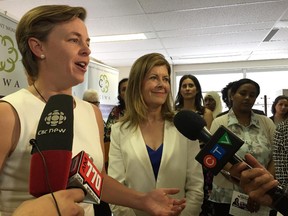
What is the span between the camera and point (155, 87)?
156 centimetres

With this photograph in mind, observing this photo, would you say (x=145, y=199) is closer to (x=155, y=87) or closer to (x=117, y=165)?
(x=117, y=165)

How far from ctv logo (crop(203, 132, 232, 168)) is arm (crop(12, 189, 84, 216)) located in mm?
369

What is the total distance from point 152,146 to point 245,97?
1.05 metres

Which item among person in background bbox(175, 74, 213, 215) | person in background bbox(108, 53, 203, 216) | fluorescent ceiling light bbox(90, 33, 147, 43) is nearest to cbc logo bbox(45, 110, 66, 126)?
person in background bbox(108, 53, 203, 216)

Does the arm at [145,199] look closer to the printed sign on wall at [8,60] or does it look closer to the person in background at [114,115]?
the printed sign on wall at [8,60]

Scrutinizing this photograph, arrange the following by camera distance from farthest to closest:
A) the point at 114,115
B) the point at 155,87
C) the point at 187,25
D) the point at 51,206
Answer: the point at 187,25
the point at 114,115
the point at 155,87
the point at 51,206

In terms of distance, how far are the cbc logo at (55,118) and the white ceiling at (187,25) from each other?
2.34m

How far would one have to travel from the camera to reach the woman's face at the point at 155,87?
156cm

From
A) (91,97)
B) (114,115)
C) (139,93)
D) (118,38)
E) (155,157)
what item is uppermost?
(118,38)

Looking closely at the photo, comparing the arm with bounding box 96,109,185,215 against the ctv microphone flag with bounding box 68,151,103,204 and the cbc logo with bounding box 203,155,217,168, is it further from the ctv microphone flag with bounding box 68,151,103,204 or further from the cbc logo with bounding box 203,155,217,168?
the ctv microphone flag with bounding box 68,151,103,204

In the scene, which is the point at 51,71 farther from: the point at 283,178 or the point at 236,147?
the point at 283,178

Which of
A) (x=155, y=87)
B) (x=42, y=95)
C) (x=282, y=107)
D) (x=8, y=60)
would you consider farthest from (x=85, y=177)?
(x=282, y=107)

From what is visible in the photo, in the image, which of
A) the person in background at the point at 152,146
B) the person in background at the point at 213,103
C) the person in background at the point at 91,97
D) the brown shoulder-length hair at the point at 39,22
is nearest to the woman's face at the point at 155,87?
the person in background at the point at 152,146

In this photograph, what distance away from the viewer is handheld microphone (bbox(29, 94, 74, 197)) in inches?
22.4
